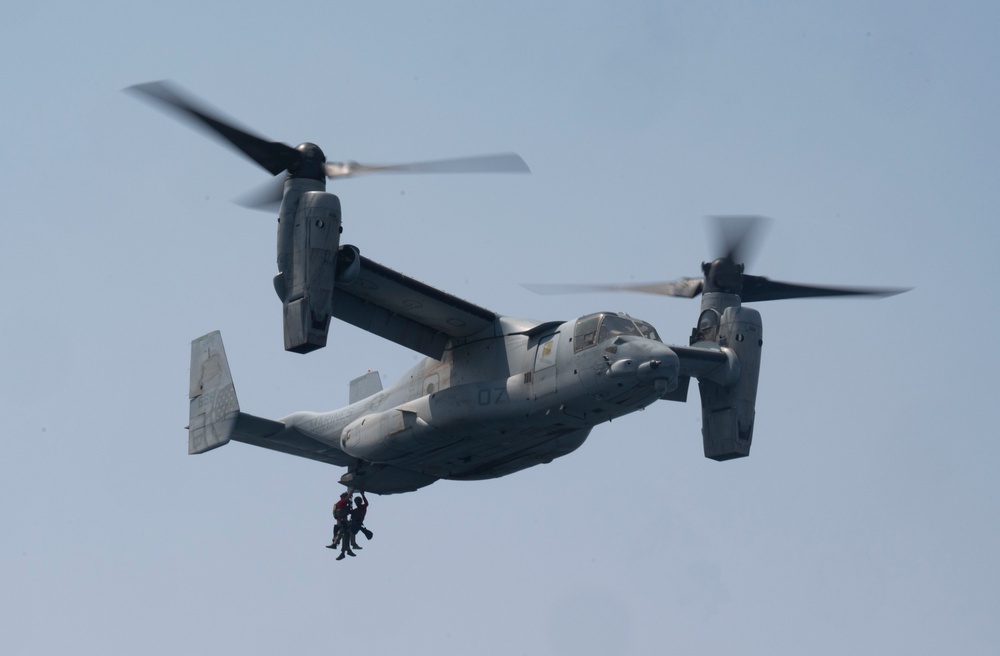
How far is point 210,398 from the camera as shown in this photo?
37.3m

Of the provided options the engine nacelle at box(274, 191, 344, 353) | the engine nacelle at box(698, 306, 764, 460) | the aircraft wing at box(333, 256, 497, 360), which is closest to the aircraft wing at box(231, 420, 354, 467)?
the aircraft wing at box(333, 256, 497, 360)

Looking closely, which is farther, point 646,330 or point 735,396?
point 735,396

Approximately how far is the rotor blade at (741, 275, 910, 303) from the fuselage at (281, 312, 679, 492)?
738 centimetres

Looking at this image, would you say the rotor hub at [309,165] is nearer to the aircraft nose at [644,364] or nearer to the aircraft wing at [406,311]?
the aircraft wing at [406,311]

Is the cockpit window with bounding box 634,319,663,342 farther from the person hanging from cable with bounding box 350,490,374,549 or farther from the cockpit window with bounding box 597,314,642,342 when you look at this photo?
the person hanging from cable with bounding box 350,490,374,549

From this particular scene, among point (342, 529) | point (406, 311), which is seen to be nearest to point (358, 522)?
point (342, 529)

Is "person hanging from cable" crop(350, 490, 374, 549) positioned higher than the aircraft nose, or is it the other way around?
the aircraft nose

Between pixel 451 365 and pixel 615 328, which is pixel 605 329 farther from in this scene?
pixel 451 365

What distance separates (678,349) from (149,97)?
13020 mm

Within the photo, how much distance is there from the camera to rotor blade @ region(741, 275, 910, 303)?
41.1 metres

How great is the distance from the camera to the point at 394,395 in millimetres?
37656

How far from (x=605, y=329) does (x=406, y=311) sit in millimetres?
4955

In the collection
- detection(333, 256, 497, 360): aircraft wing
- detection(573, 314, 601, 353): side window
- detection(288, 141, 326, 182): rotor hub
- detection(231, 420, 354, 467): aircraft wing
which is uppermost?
detection(288, 141, 326, 182): rotor hub

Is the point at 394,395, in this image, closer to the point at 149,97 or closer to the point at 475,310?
the point at 475,310
